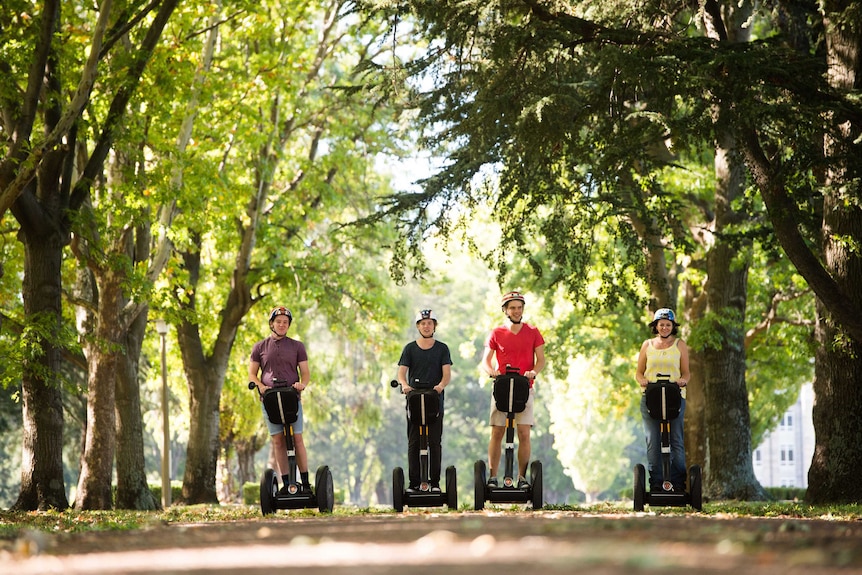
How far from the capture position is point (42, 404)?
50.8 ft

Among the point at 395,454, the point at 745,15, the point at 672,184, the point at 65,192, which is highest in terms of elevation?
the point at 745,15

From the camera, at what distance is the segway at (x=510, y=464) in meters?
11.8

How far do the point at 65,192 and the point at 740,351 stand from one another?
40.1 feet

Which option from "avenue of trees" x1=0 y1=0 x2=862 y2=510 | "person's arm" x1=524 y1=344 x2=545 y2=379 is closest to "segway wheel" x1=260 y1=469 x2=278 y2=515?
"person's arm" x1=524 y1=344 x2=545 y2=379

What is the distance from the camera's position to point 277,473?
41.7 feet

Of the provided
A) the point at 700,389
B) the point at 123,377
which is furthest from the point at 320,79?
the point at 700,389

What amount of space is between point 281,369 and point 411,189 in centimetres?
553

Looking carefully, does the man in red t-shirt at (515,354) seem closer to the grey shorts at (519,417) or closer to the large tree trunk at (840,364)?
the grey shorts at (519,417)

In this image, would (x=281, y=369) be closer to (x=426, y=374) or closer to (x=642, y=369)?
(x=426, y=374)

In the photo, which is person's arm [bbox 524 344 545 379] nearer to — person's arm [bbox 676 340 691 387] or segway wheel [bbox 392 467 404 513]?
person's arm [bbox 676 340 691 387]

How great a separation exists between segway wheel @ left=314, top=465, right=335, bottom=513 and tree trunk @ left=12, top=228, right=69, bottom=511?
15.0 ft

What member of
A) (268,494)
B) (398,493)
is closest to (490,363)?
(398,493)

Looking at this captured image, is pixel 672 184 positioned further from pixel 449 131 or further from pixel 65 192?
pixel 65 192

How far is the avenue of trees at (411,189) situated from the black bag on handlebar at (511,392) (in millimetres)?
2893
